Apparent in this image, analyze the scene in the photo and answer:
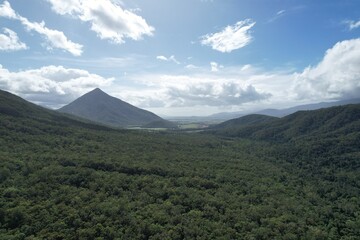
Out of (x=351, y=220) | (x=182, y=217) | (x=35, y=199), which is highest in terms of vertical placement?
(x=35, y=199)

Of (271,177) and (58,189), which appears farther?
(271,177)

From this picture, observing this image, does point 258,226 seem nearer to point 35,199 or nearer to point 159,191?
point 159,191

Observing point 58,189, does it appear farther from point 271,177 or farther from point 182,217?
point 271,177

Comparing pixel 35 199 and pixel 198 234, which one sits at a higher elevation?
pixel 35 199

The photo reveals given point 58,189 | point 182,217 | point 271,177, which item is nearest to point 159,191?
point 182,217

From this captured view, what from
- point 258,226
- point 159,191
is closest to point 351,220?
point 258,226

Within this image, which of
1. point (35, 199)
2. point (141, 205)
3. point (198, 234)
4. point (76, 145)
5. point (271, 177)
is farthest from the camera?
point (76, 145)

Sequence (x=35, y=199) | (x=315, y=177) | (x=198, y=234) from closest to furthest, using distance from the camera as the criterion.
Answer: (x=198, y=234) < (x=35, y=199) < (x=315, y=177)
